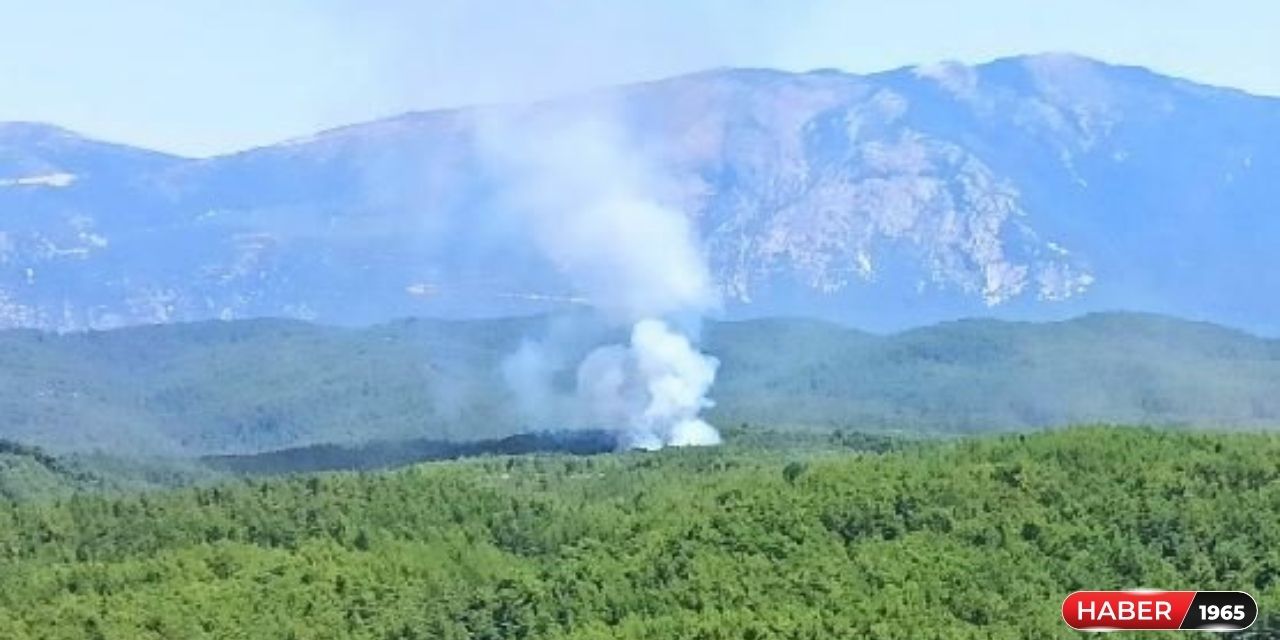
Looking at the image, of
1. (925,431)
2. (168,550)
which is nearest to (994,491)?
(168,550)

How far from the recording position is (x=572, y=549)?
270ft

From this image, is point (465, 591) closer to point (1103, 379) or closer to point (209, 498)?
point (209, 498)

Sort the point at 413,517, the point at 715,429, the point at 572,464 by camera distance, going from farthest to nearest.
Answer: the point at 715,429, the point at 572,464, the point at 413,517

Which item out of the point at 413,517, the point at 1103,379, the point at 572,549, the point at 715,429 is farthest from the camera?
the point at 1103,379

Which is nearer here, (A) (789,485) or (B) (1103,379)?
(A) (789,485)

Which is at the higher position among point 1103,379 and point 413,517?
point 1103,379

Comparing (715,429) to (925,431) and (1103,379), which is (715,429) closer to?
(925,431)

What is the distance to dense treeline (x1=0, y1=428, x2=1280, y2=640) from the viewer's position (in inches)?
2746

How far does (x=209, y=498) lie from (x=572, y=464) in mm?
Result: 30512

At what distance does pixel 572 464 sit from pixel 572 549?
128ft

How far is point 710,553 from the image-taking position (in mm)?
76250

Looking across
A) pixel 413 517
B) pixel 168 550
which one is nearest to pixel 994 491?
pixel 413 517

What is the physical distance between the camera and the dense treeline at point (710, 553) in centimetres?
6975

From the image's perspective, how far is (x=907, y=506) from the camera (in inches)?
3113
